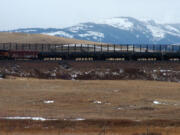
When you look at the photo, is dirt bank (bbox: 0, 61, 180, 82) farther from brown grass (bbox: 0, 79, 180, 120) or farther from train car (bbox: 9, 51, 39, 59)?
brown grass (bbox: 0, 79, 180, 120)

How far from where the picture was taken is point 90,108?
37.6 metres

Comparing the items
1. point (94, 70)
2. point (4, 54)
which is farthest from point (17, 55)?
point (94, 70)

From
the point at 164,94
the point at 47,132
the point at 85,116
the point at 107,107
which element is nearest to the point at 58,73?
the point at 164,94

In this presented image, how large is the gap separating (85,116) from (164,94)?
16288 millimetres

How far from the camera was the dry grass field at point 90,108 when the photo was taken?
30.0m

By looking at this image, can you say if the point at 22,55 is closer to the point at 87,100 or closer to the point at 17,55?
the point at 17,55

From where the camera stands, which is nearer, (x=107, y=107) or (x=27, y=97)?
(x=107, y=107)

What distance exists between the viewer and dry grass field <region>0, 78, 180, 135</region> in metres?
30.0

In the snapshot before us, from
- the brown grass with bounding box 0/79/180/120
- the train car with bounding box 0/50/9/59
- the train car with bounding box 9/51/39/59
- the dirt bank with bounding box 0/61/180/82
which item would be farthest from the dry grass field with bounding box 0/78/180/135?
the train car with bounding box 0/50/9/59

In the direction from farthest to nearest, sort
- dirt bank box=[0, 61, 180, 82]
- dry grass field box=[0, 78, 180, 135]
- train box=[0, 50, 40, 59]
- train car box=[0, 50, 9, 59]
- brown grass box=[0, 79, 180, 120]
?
1. train box=[0, 50, 40, 59]
2. train car box=[0, 50, 9, 59]
3. dirt bank box=[0, 61, 180, 82]
4. brown grass box=[0, 79, 180, 120]
5. dry grass field box=[0, 78, 180, 135]

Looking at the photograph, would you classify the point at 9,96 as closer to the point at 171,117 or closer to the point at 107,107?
the point at 107,107

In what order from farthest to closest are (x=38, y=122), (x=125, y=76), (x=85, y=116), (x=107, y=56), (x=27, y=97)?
(x=107, y=56) < (x=125, y=76) < (x=27, y=97) < (x=85, y=116) < (x=38, y=122)

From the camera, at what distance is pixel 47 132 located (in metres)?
28.9

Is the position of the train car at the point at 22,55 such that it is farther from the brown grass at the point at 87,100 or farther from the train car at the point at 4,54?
the brown grass at the point at 87,100
